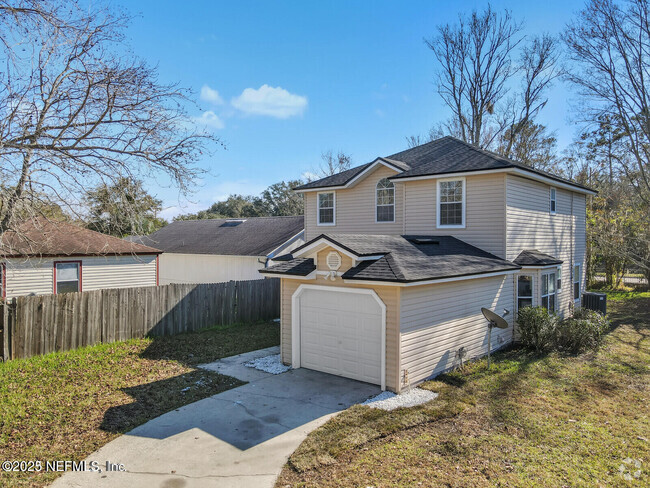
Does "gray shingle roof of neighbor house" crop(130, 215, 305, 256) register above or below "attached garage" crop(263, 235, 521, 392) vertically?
above

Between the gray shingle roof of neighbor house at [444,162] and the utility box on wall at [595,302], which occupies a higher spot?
the gray shingle roof of neighbor house at [444,162]

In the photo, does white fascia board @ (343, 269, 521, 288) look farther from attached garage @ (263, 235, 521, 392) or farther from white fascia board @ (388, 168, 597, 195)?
white fascia board @ (388, 168, 597, 195)

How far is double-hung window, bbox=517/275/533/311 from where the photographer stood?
12.8m

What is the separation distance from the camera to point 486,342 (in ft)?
37.0

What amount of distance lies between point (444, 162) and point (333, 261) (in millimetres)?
6300

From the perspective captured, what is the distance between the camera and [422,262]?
945 centimetres

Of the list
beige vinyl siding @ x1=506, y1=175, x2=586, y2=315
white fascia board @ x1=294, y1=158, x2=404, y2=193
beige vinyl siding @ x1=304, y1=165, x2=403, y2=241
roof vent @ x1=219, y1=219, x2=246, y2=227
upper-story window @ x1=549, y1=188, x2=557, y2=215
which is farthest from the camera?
roof vent @ x1=219, y1=219, x2=246, y2=227

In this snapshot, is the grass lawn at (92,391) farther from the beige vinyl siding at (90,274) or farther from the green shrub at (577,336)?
the green shrub at (577,336)

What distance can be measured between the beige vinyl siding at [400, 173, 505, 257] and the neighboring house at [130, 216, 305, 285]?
362 inches

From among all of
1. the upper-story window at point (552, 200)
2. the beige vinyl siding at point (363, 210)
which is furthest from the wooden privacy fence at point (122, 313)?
→ the upper-story window at point (552, 200)

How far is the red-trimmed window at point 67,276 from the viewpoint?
51.6 feet

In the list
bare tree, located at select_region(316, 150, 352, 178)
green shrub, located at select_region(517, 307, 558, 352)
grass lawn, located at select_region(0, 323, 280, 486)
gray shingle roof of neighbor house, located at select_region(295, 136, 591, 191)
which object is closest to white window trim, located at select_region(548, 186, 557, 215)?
gray shingle roof of neighbor house, located at select_region(295, 136, 591, 191)

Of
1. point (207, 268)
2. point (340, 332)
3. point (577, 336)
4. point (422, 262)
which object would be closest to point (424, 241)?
point (422, 262)

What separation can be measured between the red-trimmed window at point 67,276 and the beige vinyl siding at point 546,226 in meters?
15.8
